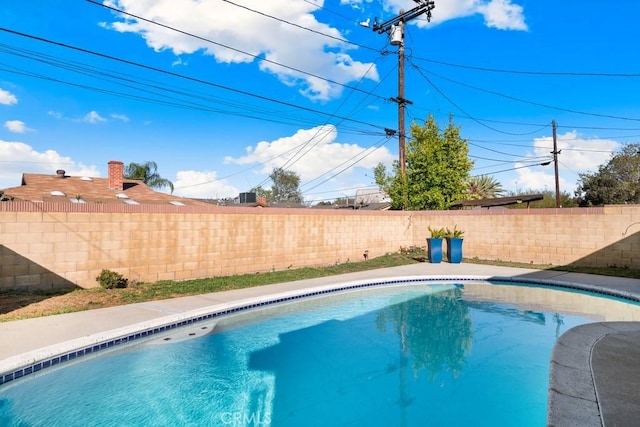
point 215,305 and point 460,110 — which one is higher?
point 460,110

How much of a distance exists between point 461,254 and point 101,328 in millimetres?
13120

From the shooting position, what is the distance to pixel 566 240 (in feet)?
44.6

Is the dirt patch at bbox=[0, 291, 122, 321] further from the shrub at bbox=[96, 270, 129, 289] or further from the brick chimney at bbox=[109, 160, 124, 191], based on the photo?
the brick chimney at bbox=[109, 160, 124, 191]

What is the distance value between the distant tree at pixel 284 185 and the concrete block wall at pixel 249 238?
40.3m

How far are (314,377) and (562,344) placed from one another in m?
3.71

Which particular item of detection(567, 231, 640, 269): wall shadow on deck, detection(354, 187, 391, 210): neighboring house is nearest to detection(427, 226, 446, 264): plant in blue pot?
detection(567, 231, 640, 269): wall shadow on deck

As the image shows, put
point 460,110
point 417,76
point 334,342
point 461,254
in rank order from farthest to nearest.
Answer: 1. point 460,110
2. point 417,76
3. point 461,254
4. point 334,342

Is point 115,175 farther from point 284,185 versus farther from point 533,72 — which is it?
point 284,185

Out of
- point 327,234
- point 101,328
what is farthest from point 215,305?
point 327,234

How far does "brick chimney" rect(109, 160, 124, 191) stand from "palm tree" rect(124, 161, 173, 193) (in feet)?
55.2

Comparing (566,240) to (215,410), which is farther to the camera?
(566,240)

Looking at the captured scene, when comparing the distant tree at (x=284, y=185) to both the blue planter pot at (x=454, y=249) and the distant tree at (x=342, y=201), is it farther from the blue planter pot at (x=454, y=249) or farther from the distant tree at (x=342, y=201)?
the blue planter pot at (x=454, y=249)

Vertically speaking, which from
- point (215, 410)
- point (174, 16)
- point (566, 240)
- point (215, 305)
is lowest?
point (215, 410)

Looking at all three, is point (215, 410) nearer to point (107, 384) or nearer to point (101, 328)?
point (107, 384)
